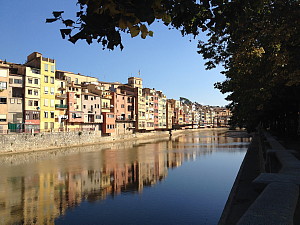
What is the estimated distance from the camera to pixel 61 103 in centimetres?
5831

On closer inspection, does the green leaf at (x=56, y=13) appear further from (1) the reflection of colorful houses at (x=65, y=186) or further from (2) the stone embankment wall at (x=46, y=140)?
(2) the stone embankment wall at (x=46, y=140)

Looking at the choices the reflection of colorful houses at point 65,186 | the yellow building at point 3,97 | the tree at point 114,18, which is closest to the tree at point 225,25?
the tree at point 114,18

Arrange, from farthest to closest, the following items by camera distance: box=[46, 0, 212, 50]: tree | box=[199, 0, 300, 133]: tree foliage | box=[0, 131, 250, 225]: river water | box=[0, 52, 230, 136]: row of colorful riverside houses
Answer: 1. box=[0, 52, 230, 136]: row of colorful riverside houses
2. box=[0, 131, 250, 225]: river water
3. box=[199, 0, 300, 133]: tree foliage
4. box=[46, 0, 212, 50]: tree

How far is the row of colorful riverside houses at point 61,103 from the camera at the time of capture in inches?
1902

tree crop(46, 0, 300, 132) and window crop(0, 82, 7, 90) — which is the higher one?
window crop(0, 82, 7, 90)

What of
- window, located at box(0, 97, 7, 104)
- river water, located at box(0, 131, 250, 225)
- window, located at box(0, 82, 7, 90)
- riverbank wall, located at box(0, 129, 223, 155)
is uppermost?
window, located at box(0, 82, 7, 90)

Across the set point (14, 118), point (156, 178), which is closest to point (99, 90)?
point (14, 118)

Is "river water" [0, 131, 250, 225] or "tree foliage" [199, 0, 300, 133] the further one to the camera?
Answer: "river water" [0, 131, 250, 225]

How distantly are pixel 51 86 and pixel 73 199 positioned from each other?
42298mm

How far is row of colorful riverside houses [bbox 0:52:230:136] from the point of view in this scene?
48.3 meters

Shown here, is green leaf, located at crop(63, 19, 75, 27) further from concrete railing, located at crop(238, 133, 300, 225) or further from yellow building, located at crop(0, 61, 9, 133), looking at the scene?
yellow building, located at crop(0, 61, 9, 133)

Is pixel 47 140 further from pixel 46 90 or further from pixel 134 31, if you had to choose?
pixel 134 31

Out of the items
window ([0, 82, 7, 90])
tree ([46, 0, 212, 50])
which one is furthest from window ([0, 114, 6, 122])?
tree ([46, 0, 212, 50])

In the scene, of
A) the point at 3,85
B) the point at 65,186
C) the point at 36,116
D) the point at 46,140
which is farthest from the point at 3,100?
the point at 65,186
